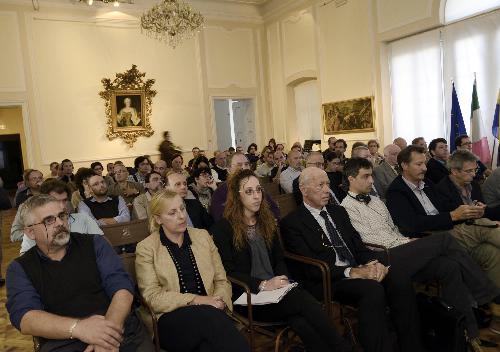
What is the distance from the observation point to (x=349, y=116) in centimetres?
1088

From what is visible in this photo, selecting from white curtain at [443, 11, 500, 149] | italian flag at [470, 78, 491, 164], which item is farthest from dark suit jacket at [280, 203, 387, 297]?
white curtain at [443, 11, 500, 149]

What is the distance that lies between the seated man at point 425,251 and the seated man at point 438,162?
7.71ft

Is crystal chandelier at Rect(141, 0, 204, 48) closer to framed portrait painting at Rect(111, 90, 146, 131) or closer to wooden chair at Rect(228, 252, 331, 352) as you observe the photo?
framed portrait painting at Rect(111, 90, 146, 131)

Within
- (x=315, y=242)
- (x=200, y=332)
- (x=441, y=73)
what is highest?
(x=441, y=73)

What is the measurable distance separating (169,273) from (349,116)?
9143mm

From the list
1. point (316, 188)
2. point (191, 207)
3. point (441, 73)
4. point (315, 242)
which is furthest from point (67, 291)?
point (441, 73)

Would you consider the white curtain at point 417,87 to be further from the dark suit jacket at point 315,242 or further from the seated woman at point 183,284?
the seated woman at point 183,284

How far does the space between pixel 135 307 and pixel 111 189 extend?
3800 millimetres

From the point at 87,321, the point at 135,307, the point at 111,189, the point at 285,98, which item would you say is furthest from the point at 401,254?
the point at 285,98

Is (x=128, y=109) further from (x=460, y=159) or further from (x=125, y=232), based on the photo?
(x=460, y=159)

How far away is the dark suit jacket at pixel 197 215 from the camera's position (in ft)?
13.3

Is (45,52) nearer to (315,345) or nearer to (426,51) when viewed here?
(426,51)

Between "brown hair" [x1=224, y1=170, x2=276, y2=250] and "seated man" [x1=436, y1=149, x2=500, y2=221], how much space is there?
177 cm

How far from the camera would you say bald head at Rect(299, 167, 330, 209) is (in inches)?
123
